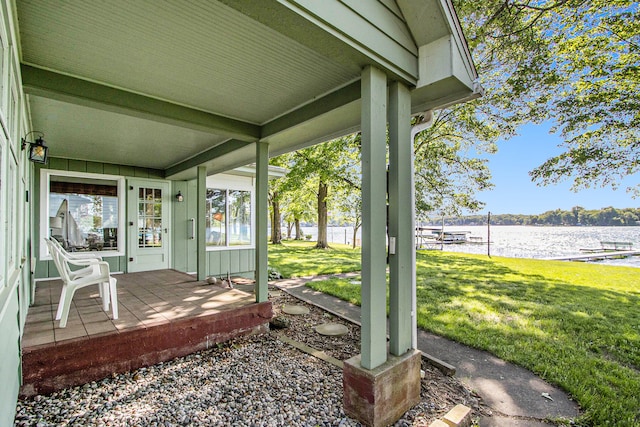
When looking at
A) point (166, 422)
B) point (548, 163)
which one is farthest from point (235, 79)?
point (548, 163)

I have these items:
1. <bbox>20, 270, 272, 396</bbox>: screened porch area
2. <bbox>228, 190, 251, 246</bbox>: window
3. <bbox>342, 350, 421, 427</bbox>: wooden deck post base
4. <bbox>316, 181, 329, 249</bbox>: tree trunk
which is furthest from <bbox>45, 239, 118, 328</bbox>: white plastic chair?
<bbox>316, 181, 329, 249</bbox>: tree trunk

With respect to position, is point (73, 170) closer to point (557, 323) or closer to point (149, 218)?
point (149, 218)

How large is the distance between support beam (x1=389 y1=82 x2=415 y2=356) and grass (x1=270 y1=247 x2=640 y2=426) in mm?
1495

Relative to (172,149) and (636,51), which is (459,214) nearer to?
(636,51)

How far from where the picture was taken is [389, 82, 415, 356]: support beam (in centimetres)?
239

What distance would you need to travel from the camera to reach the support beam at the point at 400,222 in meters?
2.39

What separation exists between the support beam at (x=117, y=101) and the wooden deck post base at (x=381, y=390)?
296 centimetres

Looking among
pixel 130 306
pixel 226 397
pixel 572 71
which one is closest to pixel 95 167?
pixel 130 306

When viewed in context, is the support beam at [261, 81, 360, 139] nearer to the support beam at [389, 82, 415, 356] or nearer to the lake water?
the support beam at [389, 82, 415, 356]

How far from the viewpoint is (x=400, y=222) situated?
241 cm

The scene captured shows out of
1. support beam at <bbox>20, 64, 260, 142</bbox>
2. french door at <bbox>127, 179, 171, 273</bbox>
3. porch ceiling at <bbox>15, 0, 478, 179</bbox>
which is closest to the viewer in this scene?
porch ceiling at <bbox>15, 0, 478, 179</bbox>

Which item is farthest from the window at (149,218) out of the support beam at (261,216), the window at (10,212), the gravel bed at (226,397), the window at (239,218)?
the window at (10,212)

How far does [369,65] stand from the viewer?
220cm

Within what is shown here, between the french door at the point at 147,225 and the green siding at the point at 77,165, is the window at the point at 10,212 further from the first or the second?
the french door at the point at 147,225
